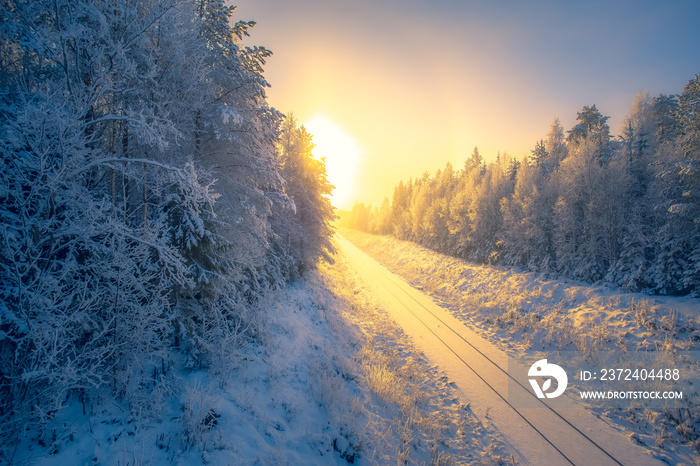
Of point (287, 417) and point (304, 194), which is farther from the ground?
point (304, 194)

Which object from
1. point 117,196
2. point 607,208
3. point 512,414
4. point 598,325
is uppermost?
point 607,208

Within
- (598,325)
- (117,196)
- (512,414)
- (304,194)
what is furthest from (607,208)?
(117,196)

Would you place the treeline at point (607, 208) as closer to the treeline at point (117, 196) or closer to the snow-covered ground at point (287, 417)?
the snow-covered ground at point (287, 417)

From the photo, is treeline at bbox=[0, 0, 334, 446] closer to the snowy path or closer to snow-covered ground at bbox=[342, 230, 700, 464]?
the snowy path

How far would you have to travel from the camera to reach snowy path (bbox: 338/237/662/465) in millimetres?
5480

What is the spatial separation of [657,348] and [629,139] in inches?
1042

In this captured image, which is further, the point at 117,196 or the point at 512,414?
the point at 512,414

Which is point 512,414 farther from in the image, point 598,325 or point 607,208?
point 607,208

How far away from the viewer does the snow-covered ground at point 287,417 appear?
12.1 feet

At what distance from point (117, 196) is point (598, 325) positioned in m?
18.5

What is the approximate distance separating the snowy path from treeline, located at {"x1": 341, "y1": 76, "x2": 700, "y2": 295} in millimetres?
11749

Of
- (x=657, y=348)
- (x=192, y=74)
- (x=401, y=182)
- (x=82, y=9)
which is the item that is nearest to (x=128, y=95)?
(x=82, y=9)

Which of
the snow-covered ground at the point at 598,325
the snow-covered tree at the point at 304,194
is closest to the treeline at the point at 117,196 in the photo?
the snow-covered tree at the point at 304,194

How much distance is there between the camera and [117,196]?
518cm
